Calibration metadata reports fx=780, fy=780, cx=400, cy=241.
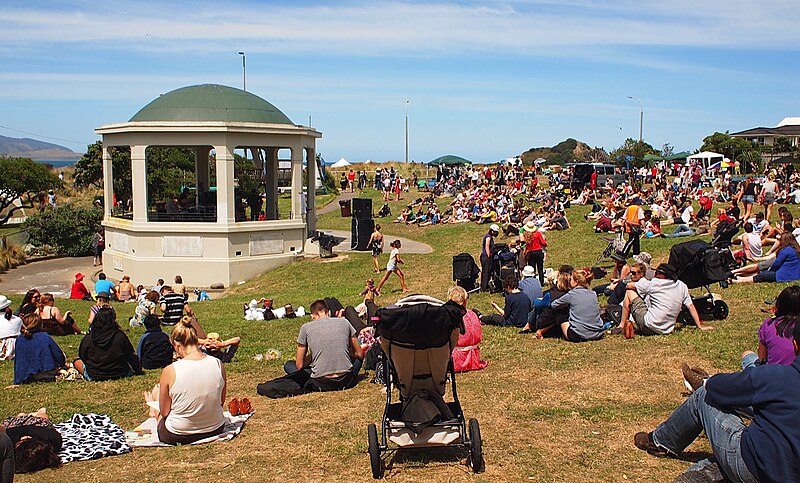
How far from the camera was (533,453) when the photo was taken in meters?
7.05

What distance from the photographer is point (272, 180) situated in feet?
96.9

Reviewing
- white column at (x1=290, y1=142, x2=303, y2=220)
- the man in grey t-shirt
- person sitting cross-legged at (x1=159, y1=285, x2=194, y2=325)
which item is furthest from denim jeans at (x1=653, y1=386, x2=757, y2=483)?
white column at (x1=290, y1=142, x2=303, y2=220)

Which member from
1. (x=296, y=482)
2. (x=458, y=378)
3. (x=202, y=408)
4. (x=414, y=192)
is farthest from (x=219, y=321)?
(x=414, y=192)

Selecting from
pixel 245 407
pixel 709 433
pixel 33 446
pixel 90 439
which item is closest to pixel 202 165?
pixel 245 407

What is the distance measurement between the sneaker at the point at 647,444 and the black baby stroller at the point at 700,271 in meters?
5.17

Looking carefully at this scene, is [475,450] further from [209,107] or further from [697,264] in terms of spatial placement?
[209,107]

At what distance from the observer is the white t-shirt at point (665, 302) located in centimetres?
1124

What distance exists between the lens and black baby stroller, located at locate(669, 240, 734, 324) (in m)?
Answer: 12.0

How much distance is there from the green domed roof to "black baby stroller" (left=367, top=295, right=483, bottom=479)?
20964mm

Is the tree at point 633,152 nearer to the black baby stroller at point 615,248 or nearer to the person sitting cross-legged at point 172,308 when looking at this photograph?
the black baby stroller at point 615,248

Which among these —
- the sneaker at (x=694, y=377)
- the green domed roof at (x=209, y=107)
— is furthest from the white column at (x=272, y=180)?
the sneaker at (x=694, y=377)

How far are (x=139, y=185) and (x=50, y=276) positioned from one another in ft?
16.3

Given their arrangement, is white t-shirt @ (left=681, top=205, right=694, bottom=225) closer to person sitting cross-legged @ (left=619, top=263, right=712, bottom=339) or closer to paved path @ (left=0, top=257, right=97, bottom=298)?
person sitting cross-legged @ (left=619, top=263, right=712, bottom=339)

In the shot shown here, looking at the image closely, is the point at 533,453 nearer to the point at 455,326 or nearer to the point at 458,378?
the point at 455,326
